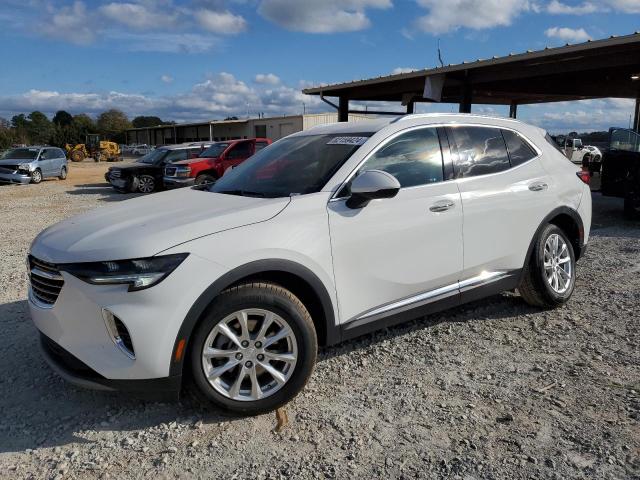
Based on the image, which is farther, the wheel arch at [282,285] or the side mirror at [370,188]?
the side mirror at [370,188]

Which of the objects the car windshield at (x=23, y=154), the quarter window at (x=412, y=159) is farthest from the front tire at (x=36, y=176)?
the quarter window at (x=412, y=159)

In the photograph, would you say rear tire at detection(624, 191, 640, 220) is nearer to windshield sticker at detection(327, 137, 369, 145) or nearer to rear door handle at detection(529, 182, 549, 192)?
rear door handle at detection(529, 182, 549, 192)

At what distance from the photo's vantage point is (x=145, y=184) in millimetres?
17453

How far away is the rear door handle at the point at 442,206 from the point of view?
3.62 meters

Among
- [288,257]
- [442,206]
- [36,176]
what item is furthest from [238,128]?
[288,257]

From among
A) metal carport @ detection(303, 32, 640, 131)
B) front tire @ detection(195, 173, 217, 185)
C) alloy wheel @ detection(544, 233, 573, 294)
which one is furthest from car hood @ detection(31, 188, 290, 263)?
front tire @ detection(195, 173, 217, 185)

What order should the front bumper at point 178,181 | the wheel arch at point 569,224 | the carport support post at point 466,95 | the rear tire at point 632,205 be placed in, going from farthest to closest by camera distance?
the front bumper at point 178,181 < the carport support post at point 466,95 < the rear tire at point 632,205 < the wheel arch at point 569,224

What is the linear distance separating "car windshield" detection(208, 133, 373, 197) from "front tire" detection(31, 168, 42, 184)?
21.0 meters

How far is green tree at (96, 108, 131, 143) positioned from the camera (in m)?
91.6

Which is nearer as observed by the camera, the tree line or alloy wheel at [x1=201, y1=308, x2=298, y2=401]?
alloy wheel at [x1=201, y1=308, x2=298, y2=401]

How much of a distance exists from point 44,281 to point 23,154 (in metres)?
23.2

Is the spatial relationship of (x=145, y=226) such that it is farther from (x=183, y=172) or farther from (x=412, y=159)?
(x=183, y=172)

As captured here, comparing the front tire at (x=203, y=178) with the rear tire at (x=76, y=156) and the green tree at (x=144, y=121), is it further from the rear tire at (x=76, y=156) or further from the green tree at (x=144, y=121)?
the green tree at (x=144, y=121)

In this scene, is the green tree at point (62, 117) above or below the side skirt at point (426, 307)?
above
